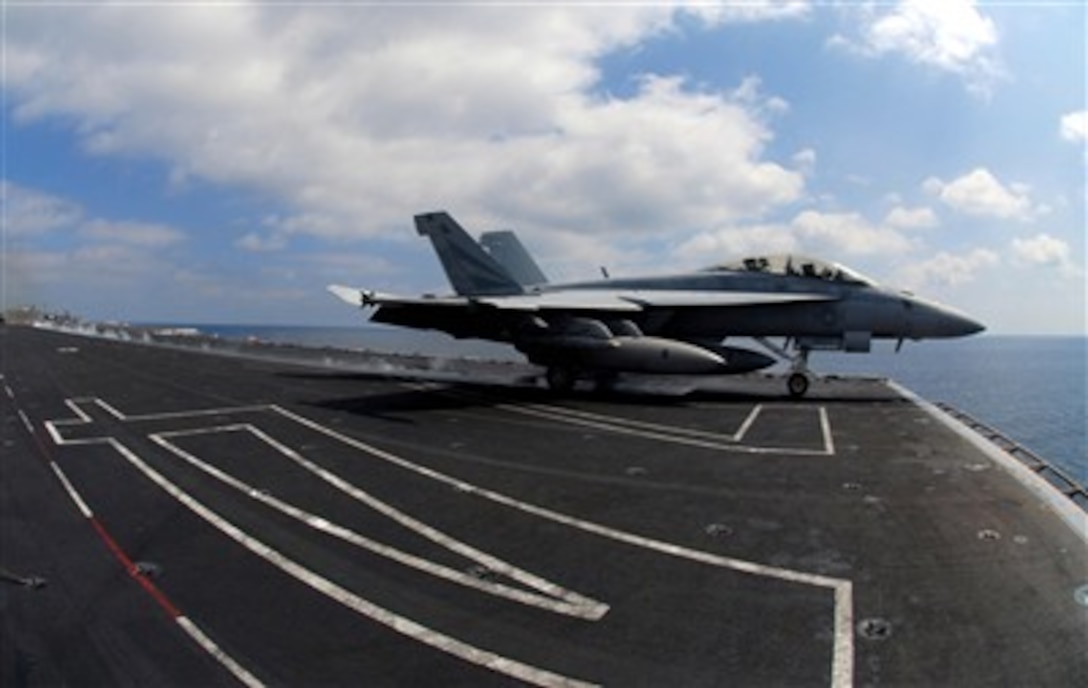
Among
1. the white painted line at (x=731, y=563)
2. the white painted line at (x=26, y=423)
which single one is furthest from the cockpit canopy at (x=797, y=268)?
the white painted line at (x=26, y=423)

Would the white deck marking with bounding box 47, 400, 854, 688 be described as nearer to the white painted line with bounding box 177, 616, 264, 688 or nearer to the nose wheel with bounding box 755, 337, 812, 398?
the white painted line with bounding box 177, 616, 264, 688

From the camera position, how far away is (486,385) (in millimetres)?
22859

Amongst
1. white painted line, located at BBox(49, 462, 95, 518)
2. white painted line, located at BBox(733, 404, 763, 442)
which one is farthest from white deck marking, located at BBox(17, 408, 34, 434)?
white painted line, located at BBox(733, 404, 763, 442)

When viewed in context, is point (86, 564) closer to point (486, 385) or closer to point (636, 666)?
point (636, 666)

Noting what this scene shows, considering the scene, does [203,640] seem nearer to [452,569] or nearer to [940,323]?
[452,569]

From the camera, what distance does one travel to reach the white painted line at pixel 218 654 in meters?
5.30

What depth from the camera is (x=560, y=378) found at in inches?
817

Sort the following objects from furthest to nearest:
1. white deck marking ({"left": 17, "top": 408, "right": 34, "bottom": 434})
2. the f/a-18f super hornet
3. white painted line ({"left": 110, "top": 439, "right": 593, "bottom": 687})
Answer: the f/a-18f super hornet
white deck marking ({"left": 17, "top": 408, "right": 34, "bottom": 434})
white painted line ({"left": 110, "top": 439, "right": 593, "bottom": 687})

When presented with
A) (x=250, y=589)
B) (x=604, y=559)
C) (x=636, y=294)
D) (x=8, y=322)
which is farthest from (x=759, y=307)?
(x=8, y=322)

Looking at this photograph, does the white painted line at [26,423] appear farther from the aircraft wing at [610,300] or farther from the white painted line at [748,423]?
the white painted line at [748,423]

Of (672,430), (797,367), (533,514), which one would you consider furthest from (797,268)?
(533,514)

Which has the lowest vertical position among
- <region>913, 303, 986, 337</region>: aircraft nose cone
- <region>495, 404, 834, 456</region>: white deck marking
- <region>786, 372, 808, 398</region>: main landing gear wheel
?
<region>495, 404, 834, 456</region>: white deck marking

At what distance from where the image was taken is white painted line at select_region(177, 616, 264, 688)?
5303 millimetres

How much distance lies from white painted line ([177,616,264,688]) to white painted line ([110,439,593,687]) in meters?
1.07
